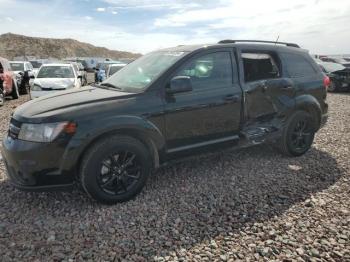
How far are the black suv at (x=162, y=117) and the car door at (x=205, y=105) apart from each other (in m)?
0.01

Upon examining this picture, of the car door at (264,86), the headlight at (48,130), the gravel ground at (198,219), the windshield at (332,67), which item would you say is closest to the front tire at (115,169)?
the gravel ground at (198,219)

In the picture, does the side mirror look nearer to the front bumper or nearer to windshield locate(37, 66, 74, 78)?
the front bumper

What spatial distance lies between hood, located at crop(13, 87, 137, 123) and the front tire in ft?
1.50

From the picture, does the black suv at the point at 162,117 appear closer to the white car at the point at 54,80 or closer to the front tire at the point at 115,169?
the front tire at the point at 115,169

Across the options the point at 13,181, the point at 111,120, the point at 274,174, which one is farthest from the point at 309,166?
the point at 13,181

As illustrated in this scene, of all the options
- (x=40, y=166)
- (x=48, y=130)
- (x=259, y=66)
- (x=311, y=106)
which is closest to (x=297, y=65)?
(x=311, y=106)

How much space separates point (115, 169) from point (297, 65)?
11.6 feet

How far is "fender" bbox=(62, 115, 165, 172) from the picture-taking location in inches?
141

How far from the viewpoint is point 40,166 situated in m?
3.55

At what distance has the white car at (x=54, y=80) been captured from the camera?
11.1 metres

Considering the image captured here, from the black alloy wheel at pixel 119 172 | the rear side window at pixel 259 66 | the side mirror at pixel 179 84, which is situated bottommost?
the black alloy wheel at pixel 119 172

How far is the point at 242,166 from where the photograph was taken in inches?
207

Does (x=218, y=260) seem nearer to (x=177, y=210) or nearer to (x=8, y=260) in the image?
(x=177, y=210)

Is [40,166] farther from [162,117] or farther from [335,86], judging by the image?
[335,86]
